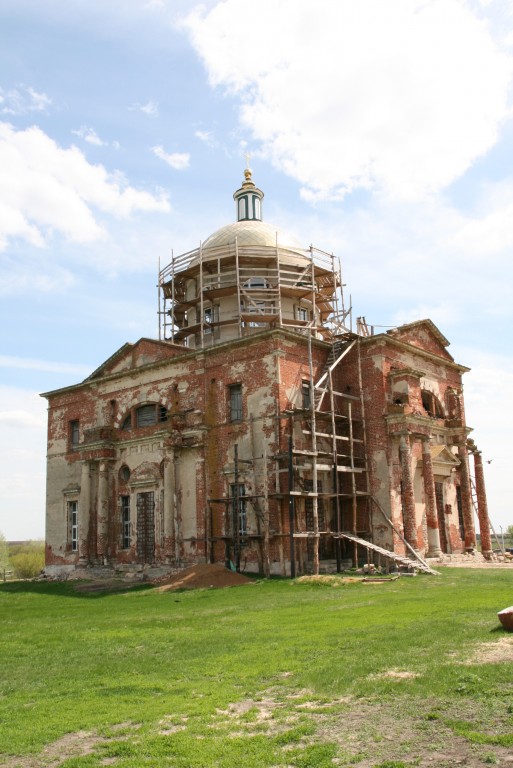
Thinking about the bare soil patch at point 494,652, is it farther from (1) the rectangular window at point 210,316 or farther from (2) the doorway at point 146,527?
(1) the rectangular window at point 210,316

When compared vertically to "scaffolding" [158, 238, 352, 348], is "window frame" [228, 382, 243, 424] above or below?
below

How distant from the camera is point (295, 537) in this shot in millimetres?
24953

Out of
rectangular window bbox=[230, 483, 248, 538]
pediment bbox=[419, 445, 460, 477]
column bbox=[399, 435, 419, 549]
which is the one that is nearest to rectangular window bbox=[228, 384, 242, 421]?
rectangular window bbox=[230, 483, 248, 538]

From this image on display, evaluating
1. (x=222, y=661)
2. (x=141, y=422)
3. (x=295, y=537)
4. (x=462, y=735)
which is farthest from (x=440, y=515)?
(x=462, y=735)

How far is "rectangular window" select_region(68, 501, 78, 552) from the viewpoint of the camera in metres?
33.6

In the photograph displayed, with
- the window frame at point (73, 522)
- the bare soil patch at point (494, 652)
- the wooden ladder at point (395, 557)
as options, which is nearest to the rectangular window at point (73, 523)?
the window frame at point (73, 522)

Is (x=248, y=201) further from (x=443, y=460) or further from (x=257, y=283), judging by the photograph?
(x=443, y=460)

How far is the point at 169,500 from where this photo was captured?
2877 centimetres

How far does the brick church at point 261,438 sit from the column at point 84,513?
6 centimetres

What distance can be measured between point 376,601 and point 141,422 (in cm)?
1690

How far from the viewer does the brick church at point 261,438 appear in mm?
26297

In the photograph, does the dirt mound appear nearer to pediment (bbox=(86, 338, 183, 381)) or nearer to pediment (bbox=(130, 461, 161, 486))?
pediment (bbox=(130, 461, 161, 486))

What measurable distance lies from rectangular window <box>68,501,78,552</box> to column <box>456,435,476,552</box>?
17976 mm

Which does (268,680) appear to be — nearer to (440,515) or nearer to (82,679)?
(82,679)
